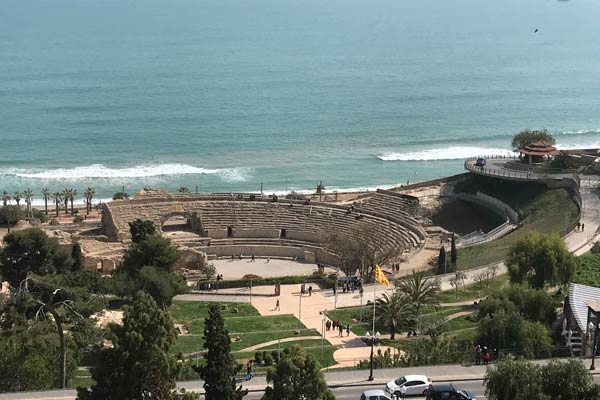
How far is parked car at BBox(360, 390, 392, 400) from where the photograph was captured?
123 ft

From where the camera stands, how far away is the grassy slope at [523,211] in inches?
2721

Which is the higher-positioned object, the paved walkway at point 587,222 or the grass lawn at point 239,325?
the paved walkway at point 587,222

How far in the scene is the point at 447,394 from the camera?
38.3 metres

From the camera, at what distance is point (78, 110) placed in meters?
140

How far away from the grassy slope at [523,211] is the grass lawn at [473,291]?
5.01 m

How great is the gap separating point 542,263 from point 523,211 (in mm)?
24372

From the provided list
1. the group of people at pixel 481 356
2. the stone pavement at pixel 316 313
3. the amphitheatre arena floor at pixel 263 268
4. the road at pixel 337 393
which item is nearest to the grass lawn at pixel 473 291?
the stone pavement at pixel 316 313

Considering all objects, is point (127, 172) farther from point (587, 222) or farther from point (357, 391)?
point (357, 391)

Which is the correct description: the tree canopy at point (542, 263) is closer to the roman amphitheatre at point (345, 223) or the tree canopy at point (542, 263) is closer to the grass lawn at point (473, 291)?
the grass lawn at point (473, 291)

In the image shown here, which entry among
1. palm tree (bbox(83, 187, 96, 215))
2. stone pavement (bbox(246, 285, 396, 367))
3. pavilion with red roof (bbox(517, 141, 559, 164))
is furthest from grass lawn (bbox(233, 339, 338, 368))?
palm tree (bbox(83, 187, 96, 215))

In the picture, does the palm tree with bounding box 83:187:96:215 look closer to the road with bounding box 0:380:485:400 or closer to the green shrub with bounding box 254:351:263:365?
the green shrub with bounding box 254:351:263:365

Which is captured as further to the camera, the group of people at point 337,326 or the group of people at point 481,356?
the group of people at point 337,326

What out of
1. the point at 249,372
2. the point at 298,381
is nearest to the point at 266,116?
the point at 249,372

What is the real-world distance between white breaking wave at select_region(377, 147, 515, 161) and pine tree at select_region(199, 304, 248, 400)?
3435 inches
